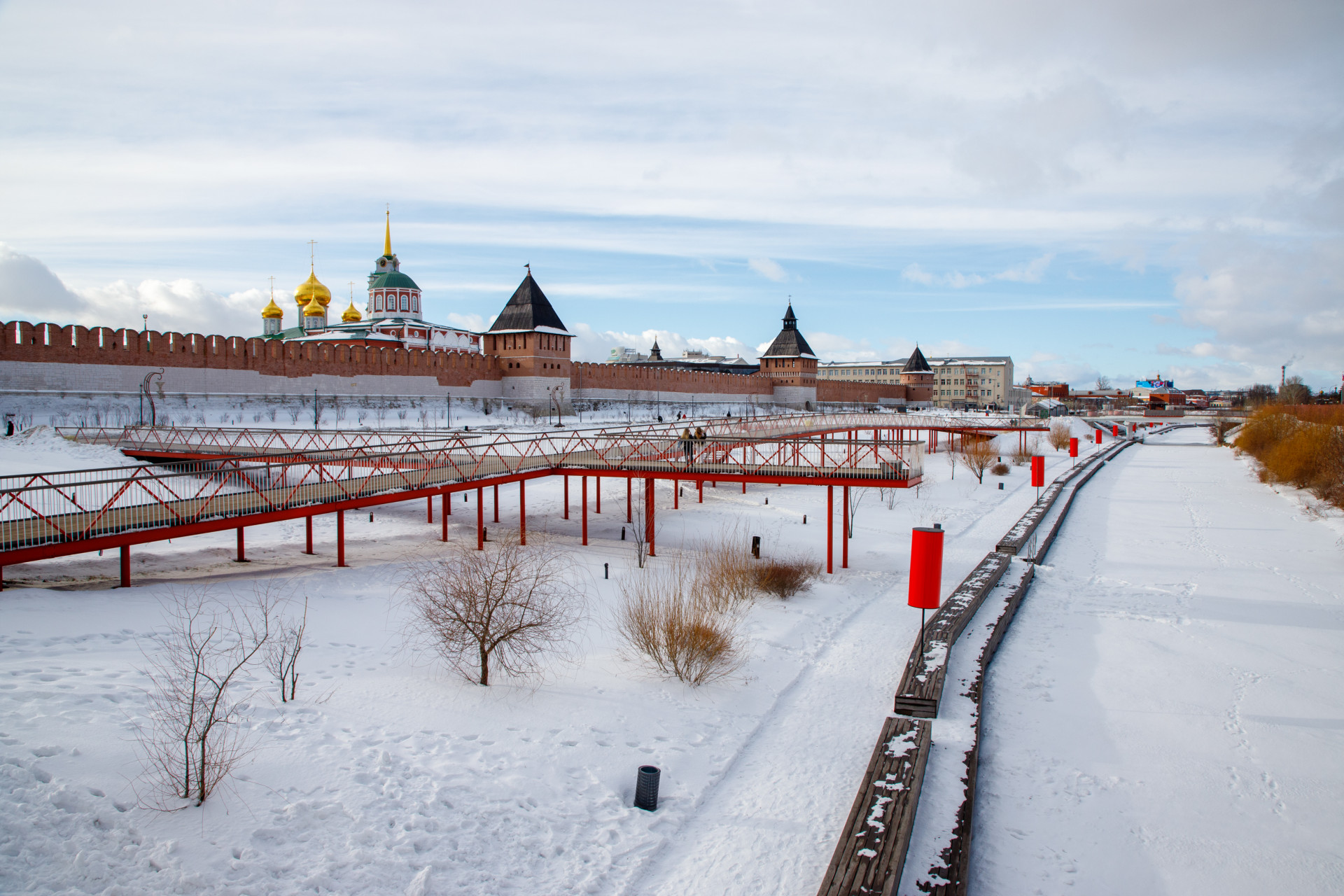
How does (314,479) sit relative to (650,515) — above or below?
above

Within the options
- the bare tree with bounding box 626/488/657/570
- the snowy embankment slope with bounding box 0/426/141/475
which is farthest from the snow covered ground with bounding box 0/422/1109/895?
the snowy embankment slope with bounding box 0/426/141/475

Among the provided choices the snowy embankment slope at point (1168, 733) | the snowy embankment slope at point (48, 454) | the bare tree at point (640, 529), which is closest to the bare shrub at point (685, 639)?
the snowy embankment slope at point (1168, 733)

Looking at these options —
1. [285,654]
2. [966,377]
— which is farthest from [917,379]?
[285,654]

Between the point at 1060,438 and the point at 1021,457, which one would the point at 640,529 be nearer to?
the point at 1021,457

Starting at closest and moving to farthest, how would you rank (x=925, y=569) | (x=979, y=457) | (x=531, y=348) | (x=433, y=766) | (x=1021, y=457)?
(x=433, y=766), (x=925, y=569), (x=979, y=457), (x=1021, y=457), (x=531, y=348)

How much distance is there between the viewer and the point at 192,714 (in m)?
5.30

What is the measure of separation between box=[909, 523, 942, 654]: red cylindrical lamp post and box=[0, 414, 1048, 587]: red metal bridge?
18.2ft

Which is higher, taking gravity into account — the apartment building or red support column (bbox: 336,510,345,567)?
the apartment building

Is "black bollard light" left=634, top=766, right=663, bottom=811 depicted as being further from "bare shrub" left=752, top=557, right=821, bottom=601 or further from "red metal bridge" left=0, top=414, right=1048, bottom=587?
"red metal bridge" left=0, top=414, right=1048, bottom=587

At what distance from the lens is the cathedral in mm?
54500

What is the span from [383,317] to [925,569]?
55755 millimetres

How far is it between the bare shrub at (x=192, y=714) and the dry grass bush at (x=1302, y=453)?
2707cm

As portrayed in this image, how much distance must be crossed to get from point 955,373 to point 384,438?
9942 centimetres

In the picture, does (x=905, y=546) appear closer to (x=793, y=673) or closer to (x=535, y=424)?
(x=793, y=673)
